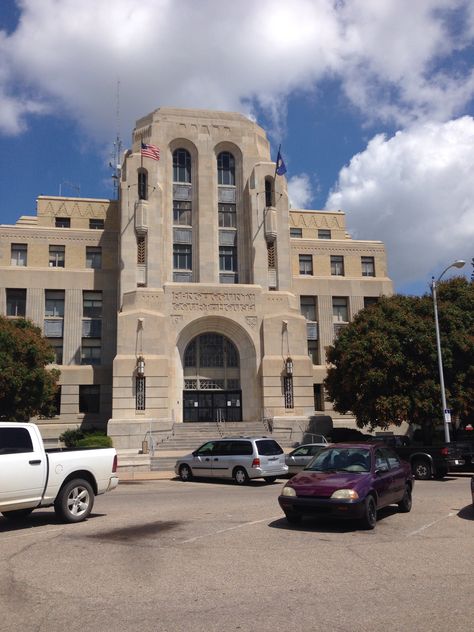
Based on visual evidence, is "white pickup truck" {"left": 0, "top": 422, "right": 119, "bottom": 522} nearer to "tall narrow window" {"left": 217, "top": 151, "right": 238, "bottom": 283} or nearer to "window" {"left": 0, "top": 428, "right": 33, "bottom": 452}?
"window" {"left": 0, "top": 428, "right": 33, "bottom": 452}

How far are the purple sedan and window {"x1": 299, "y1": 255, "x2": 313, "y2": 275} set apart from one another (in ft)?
122

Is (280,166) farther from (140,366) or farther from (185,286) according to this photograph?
(140,366)

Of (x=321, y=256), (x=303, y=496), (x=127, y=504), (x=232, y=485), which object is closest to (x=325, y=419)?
(x=321, y=256)

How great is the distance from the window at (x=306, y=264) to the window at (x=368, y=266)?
470cm

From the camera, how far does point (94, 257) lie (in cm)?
4588

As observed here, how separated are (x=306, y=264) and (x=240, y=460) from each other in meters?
31.6

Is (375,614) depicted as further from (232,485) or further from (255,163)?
(255,163)

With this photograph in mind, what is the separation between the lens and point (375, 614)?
5516 mm

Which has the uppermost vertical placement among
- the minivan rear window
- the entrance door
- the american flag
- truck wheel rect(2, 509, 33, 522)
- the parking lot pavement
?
the american flag

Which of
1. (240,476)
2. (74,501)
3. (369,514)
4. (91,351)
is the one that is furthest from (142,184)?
(369,514)

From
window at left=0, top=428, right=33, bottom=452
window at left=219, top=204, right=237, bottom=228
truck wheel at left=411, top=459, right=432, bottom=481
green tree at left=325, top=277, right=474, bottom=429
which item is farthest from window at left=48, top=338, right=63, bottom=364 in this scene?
window at left=0, top=428, right=33, bottom=452

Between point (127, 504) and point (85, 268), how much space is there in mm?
33874

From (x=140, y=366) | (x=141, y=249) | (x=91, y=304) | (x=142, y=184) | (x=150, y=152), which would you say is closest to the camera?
(x=140, y=366)

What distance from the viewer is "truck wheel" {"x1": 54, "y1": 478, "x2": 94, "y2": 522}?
10492mm
